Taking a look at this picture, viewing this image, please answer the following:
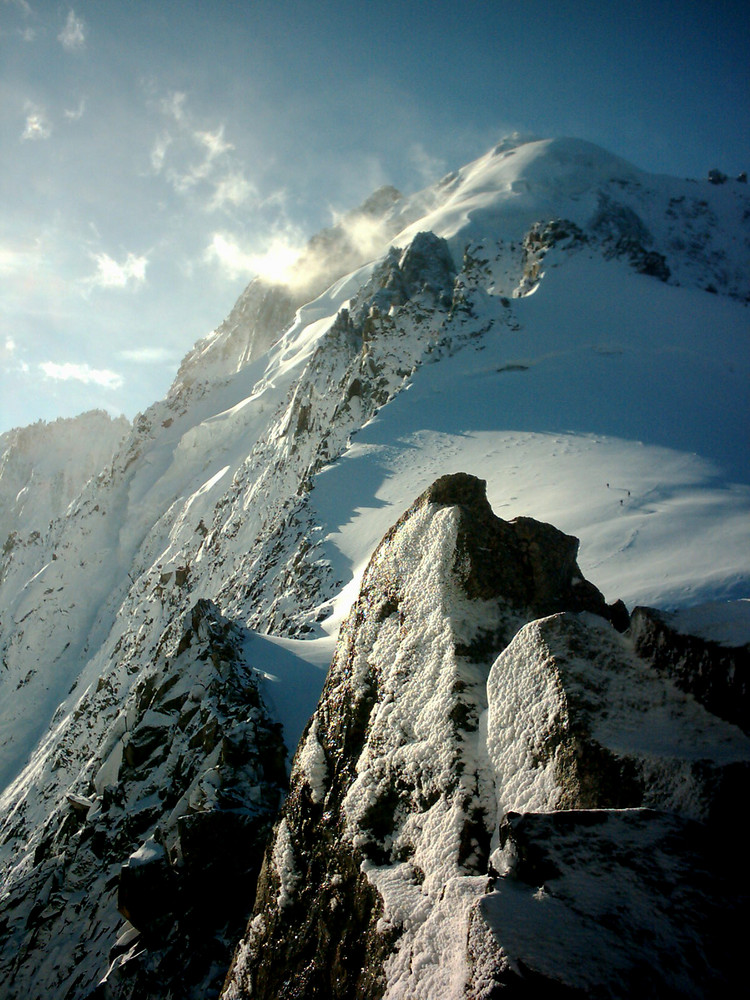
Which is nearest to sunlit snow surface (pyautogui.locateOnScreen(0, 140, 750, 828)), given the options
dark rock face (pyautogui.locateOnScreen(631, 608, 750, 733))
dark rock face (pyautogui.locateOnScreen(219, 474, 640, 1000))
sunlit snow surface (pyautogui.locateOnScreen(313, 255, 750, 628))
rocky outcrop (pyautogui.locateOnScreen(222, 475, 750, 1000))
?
sunlit snow surface (pyautogui.locateOnScreen(313, 255, 750, 628))

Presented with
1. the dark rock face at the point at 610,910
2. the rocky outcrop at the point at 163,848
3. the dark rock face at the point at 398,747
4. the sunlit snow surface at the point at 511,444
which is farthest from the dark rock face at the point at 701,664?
the rocky outcrop at the point at 163,848

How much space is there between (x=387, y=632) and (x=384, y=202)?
97.7 meters

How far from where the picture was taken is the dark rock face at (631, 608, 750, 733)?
11.5 ft

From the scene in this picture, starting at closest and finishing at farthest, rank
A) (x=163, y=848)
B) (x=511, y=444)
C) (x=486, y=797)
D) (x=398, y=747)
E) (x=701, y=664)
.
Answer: (x=701, y=664)
(x=486, y=797)
(x=398, y=747)
(x=163, y=848)
(x=511, y=444)

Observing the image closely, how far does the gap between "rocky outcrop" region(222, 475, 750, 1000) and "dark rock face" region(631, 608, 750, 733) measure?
0.36 feet

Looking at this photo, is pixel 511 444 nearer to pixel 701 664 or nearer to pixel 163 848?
pixel 163 848

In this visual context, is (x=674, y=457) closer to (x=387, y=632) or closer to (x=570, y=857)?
(x=387, y=632)

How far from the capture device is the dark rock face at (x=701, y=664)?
3.52 metres

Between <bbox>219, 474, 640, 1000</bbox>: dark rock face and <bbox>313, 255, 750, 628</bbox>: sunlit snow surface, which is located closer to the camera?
<bbox>219, 474, 640, 1000</bbox>: dark rock face

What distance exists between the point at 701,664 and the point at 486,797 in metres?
1.84

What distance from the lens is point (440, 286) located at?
38438mm

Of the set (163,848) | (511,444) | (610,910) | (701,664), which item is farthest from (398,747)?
(511,444)

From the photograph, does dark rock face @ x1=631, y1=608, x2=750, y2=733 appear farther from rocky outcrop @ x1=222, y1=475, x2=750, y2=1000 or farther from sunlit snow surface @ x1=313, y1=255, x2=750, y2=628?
sunlit snow surface @ x1=313, y1=255, x2=750, y2=628

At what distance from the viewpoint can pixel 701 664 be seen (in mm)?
3768
